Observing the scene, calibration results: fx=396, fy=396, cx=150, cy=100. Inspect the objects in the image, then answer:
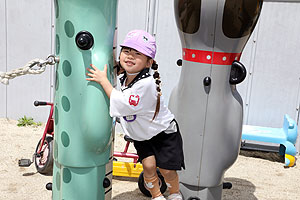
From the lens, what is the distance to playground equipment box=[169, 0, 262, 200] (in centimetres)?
263

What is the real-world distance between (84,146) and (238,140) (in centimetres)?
121

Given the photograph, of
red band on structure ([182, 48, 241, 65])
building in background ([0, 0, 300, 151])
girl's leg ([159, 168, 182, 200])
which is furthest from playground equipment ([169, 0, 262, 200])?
building in background ([0, 0, 300, 151])

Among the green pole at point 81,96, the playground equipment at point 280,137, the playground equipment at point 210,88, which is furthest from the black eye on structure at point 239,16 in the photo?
the playground equipment at point 280,137

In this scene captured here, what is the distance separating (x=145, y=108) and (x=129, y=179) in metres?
1.82

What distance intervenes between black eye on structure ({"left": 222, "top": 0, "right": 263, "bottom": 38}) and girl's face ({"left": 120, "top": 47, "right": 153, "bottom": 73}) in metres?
0.75

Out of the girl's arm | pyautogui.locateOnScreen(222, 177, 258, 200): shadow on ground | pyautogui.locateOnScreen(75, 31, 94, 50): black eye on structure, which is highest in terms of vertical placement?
pyautogui.locateOnScreen(75, 31, 94, 50): black eye on structure

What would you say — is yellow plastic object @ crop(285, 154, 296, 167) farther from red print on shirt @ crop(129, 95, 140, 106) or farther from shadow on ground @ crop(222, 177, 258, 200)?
red print on shirt @ crop(129, 95, 140, 106)

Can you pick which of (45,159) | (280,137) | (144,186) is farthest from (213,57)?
(280,137)

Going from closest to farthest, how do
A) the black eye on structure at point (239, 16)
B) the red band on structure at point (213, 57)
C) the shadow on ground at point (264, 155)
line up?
the black eye on structure at point (239, 16), the red band on structure at point (213, 57), the shadow on ground at point (264, 155)

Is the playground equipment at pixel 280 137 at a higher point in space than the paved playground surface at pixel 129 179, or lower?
higher

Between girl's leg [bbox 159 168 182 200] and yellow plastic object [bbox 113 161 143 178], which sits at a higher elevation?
girl's leg [bbox 159 168 182 200]

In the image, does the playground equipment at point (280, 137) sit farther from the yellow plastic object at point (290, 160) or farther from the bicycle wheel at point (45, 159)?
the bicycle wheel at point (45, 159)

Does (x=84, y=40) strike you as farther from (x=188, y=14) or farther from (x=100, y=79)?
(x=188, y=14)

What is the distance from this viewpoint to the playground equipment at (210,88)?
8.63ft
